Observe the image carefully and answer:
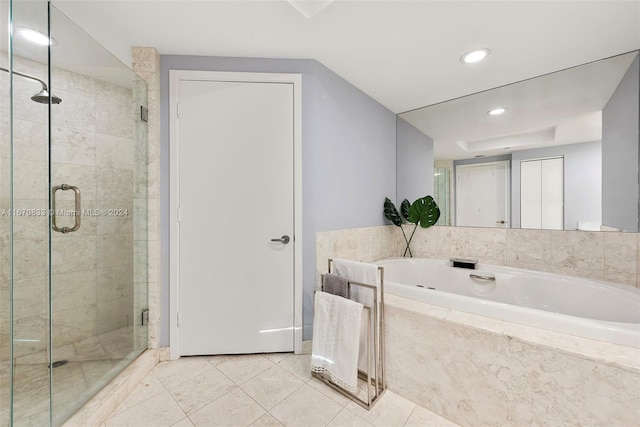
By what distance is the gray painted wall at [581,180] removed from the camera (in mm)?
1856

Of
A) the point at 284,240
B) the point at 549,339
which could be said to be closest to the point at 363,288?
the point at 284,240

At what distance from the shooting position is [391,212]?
2.61 m

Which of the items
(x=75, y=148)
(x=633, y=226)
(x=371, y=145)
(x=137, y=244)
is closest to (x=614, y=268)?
(x=633, y=226)

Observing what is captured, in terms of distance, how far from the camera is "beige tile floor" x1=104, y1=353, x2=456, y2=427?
4.17ft

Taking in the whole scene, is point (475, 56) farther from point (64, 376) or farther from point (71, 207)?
point (64, 376)

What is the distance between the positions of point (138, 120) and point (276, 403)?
2.02 meters

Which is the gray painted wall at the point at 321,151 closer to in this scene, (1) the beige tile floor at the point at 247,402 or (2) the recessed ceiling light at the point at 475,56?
(1) the beige tile floor at the point at 247,402

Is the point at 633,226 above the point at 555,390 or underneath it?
above

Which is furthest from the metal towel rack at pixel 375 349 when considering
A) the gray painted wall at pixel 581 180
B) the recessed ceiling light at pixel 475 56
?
the gray painted wall at pixel 581 180

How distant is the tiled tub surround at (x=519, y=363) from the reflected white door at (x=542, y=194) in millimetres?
148

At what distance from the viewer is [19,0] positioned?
1.10m

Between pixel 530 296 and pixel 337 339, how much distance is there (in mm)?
1650

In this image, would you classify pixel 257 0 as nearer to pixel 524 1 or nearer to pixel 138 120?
pixel 138 120

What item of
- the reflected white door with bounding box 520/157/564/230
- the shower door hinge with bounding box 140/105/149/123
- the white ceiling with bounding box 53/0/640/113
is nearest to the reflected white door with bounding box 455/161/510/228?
the reflected white door with bounding box 520/157/564/230
